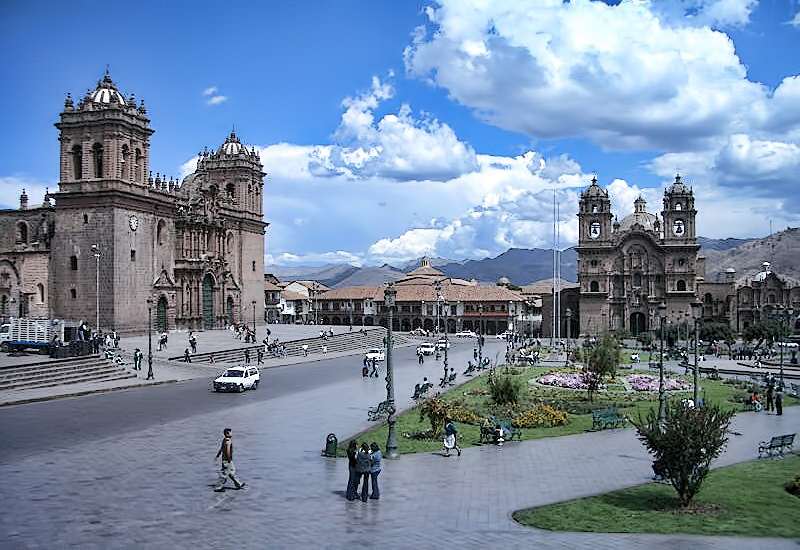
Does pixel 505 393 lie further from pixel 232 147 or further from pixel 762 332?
pixel 232 147

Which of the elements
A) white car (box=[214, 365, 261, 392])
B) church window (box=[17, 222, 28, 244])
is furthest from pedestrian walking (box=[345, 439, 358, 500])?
church window (box=[17, 222, 28, 244])

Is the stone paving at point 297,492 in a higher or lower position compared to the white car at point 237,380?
lower

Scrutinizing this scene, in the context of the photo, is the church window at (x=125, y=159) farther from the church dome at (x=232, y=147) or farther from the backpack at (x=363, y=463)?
the backpack at (x=363, y=463)

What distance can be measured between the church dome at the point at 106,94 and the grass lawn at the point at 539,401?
3316cm

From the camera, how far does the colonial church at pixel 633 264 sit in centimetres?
8881

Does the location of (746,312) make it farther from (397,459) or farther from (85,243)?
(397,459)

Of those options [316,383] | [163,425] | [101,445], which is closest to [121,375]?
[316,383]

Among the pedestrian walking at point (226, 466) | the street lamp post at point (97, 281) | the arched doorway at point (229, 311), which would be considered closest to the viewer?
the pedestrian walking at point (226, 466)

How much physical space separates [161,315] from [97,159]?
41.4ft

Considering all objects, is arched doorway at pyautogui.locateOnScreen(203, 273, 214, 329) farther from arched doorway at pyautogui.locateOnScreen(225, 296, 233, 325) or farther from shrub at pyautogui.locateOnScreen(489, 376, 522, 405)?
shrub at pyautogui.locateOnScreen(489, 376, 522, 405)

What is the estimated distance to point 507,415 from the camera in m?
27.4

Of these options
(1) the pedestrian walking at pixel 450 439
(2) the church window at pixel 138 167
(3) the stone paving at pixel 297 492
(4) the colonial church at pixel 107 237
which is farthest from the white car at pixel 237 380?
(2) the church window at pixel 138 167

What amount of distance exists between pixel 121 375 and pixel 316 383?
30.1 ft

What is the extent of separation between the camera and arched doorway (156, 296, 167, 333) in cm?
6100
